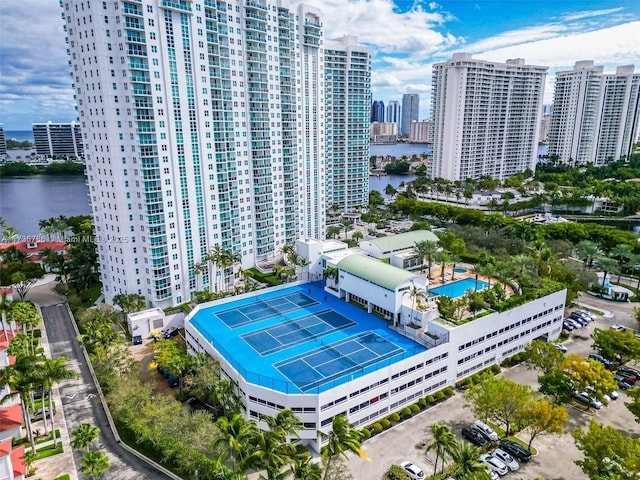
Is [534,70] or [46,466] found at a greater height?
[534,70]

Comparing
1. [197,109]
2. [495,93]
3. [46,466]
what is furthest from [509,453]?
[495,93]

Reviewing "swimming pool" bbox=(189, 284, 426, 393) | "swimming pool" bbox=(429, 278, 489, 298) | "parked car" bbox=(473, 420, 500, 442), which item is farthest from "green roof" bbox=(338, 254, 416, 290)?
"parked car" bbox=(473, 420, 500, 442)

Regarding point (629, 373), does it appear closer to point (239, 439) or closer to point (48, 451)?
point (239, 439)

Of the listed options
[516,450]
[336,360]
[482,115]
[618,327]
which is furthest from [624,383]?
[482,115]

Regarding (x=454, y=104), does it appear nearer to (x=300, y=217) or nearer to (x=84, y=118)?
(x=300, y=217)

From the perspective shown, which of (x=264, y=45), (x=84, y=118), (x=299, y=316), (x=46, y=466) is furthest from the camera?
(x=264, y=45)

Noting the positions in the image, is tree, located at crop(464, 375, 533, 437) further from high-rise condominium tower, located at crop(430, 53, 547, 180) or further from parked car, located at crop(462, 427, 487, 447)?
high-rise condominium tower, located at crop(430, 53, 547, 180)
